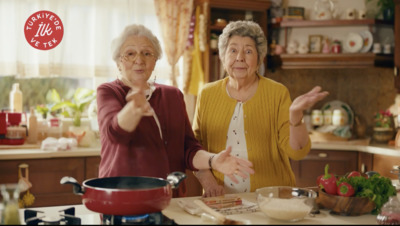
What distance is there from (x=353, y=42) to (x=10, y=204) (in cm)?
376

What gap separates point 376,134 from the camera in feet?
14.5

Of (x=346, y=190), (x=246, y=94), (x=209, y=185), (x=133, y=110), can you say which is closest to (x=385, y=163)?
(x=246, y=94)

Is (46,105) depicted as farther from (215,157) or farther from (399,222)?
(399,222)

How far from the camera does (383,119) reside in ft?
14.6

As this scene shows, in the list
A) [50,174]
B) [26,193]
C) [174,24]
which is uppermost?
[174,24]

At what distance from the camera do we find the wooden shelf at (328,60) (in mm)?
4410

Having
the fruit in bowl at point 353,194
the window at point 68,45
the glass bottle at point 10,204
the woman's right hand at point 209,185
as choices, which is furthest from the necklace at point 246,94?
the window at point 68,45

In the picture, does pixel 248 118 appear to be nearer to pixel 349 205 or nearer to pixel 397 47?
pixel 349 205

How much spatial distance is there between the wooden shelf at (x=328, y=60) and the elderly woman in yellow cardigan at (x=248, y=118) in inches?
86.5

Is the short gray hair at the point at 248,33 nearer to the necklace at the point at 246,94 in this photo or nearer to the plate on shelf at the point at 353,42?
the necklace at the point at 246,94

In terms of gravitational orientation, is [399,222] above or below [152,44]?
below

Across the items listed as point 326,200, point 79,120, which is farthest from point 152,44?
point 79,120

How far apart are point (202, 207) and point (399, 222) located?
0.65m

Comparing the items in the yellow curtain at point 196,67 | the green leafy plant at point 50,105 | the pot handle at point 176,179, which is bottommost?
the pot handle at point 176,179
